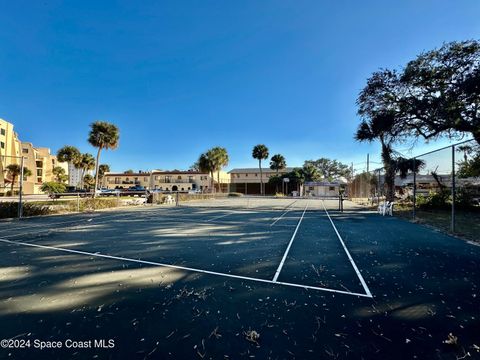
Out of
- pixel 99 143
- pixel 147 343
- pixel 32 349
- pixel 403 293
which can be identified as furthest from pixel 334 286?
pixel 99 143

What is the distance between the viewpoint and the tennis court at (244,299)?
7.84 ft

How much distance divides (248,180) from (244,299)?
201ft

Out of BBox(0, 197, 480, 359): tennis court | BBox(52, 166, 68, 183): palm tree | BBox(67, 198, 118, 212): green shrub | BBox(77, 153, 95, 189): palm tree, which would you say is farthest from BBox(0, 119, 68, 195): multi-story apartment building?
BBox(0, 197, 480, 359): tennis court

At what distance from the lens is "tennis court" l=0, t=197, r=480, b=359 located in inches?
94.0

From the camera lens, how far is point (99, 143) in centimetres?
2727

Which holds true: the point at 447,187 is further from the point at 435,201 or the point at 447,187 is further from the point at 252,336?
the point at 252,336

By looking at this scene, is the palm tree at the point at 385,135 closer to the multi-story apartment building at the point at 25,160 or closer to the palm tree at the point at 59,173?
the multi-story apartment building at the point at 25,160

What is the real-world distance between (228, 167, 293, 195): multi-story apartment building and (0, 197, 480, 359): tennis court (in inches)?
2211

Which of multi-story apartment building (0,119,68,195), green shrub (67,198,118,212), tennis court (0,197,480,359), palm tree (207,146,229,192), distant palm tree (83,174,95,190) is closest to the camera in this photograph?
tennis court (0,197,480,359)

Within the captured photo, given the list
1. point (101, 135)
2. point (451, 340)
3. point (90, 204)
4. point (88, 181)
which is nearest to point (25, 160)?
point (88, 181)

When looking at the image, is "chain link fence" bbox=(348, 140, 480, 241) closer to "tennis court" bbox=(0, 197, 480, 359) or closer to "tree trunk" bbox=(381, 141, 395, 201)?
"tree trunk" bbox=(381, 141, 395, 201)

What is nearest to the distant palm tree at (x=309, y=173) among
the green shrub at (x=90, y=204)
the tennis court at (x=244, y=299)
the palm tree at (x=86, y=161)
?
the green shrub at (x=90, y=204)

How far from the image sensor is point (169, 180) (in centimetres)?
6500

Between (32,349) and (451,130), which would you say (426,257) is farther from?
(451,130)
